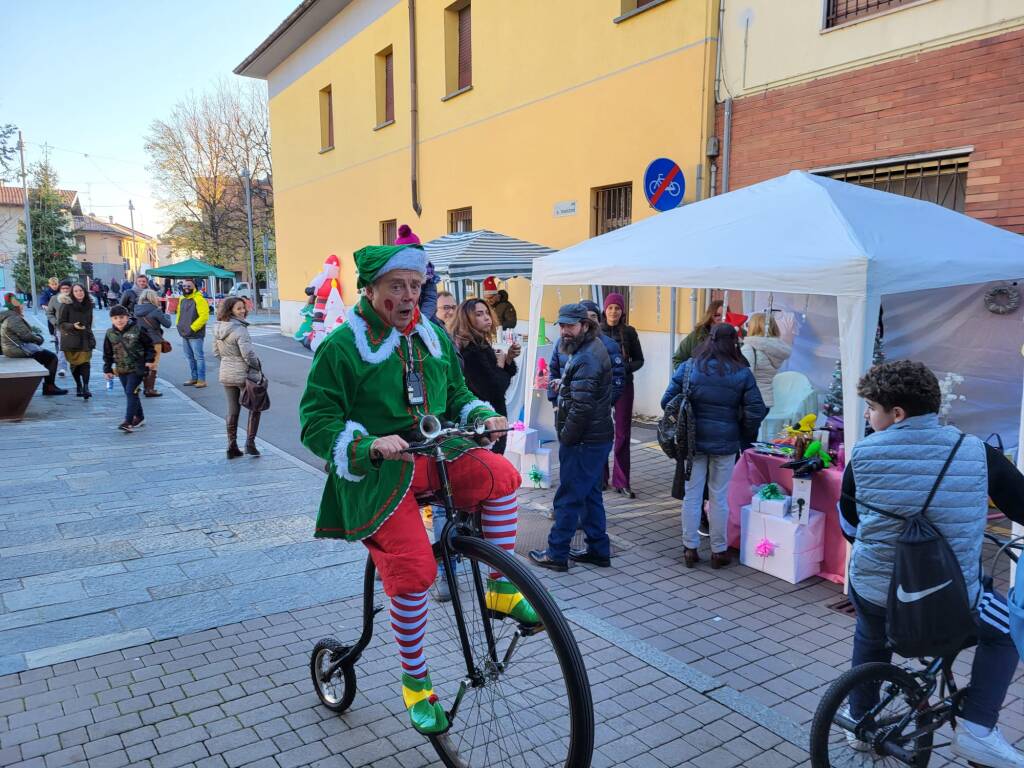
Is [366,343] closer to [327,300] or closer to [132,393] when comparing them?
[132,393]

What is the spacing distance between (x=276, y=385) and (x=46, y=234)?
33220 millimetres

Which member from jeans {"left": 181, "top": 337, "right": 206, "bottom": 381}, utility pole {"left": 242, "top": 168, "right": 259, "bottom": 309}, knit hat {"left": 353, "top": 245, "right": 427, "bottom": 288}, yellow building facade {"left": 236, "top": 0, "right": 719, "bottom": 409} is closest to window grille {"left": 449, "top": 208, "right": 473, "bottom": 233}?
yellow building facade {"left": 236, "top": 0, "right": 719, "bottom": 409}

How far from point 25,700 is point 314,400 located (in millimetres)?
2170

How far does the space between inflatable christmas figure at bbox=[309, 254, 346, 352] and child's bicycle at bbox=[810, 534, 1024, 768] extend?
15156 millimetres

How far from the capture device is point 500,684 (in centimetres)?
273

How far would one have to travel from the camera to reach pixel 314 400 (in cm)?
263

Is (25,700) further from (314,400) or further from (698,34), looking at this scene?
(698,34)

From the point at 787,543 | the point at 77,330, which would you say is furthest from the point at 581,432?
the point at 77,330

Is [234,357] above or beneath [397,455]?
beneath

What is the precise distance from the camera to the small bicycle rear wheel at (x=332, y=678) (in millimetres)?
3223

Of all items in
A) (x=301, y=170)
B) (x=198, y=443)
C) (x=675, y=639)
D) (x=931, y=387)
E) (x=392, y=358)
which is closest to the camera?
(x=931, y=387)

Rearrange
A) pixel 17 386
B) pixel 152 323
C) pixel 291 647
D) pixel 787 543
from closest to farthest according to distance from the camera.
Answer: pixel 291 647 → pixel 787 543 → pixel 17 386 → pixel 152 323

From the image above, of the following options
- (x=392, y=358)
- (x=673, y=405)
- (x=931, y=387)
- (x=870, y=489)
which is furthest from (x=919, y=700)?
(x=673, y=405)

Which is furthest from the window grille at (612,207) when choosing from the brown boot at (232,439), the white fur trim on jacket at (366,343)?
the white fur trim on jacket at (366,343)
